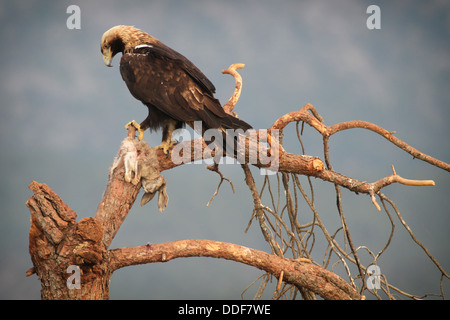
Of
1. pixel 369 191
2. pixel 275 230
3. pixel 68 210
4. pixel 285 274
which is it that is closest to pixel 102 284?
pixel 68 210

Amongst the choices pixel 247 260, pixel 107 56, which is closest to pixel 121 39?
pixel 107 56

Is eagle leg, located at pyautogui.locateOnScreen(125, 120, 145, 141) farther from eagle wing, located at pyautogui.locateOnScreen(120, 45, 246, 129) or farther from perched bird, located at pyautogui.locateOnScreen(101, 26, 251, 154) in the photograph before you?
eagle wing, located at pyautogui.locateOnScreen(120, 45, 246, 129)

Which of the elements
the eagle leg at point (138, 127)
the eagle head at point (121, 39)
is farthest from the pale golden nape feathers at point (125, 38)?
the eagle leg at point (138, 127)

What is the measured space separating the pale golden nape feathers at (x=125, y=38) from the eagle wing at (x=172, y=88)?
0.21m

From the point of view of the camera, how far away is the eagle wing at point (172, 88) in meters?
3.10

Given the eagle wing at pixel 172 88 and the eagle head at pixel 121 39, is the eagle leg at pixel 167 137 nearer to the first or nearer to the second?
the eagle wing at pixel 172 88

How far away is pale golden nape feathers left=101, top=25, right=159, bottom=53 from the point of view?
3.44 metres

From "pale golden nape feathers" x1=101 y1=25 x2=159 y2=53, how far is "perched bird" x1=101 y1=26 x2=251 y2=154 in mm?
73

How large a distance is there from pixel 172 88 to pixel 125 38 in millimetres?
646

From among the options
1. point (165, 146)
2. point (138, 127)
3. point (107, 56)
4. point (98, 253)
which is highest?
point (107, 56)

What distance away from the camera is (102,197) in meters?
3.07

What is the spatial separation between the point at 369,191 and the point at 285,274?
0.76 metres

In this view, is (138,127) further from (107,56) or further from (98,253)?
(98,253)

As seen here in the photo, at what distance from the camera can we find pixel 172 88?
10.3 ft
